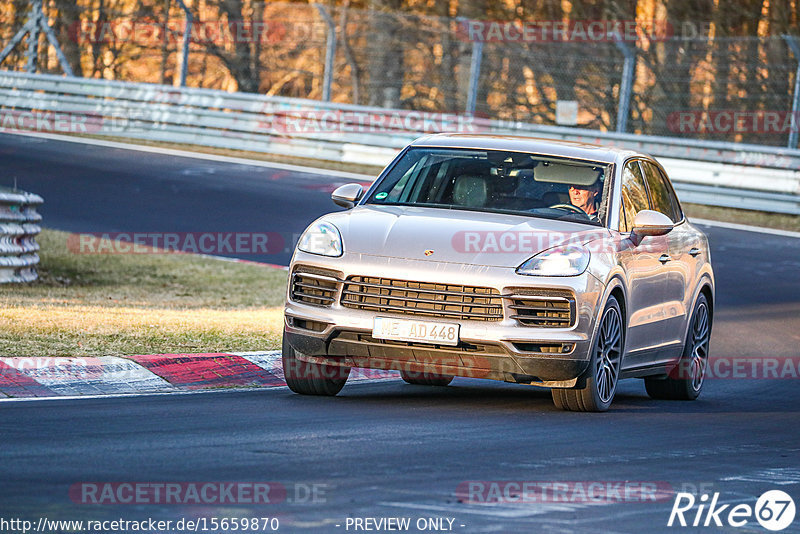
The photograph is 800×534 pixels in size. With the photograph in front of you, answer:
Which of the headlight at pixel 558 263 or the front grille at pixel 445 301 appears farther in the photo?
the headlight at pixel 558 263

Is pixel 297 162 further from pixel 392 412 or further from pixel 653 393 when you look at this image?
pixel 392 412

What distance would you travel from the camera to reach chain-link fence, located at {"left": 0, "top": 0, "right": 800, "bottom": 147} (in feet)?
80.3

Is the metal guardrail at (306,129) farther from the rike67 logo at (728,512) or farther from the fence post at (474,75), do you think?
the rike67 logo at (728,512)

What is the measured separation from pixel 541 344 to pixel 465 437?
941 millimetres

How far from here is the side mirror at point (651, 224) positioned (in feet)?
29.9

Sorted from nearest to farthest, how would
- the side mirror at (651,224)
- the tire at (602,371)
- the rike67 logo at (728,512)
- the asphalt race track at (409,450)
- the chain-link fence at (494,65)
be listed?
1. the asphalt race track at (409,450)
2. the rike67 logo at (728,512)
3. the tire at (602,371)
4. the side mirror at (651,224)
5. the chain-link fence at (494,65)

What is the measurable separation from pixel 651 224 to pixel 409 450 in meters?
2.85

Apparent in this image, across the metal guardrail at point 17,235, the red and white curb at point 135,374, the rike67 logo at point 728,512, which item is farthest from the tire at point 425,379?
the metal guardrail at point 17,235

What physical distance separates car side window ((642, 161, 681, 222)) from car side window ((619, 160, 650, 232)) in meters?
0.21

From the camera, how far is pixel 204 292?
1433cm

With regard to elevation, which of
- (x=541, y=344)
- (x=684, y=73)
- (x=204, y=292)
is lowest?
(x=204, y=292)

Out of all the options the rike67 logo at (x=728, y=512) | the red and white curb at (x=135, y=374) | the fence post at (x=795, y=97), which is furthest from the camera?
the fence post at (x=795, y=97)

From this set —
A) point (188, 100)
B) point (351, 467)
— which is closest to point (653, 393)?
point (351, 467)

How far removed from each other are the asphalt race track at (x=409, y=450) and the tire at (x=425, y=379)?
0.28 feet
